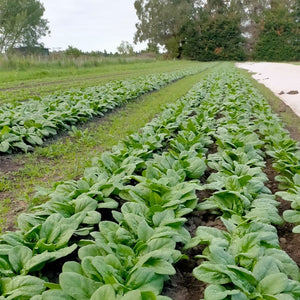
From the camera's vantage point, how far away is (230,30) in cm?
4353

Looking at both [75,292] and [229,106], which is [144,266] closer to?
[75,292]

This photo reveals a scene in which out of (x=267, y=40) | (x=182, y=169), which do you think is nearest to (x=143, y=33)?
(x=267, y=40)

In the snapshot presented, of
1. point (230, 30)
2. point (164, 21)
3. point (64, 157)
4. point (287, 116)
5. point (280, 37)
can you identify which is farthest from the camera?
point (164, 21)

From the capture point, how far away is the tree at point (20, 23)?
4388 centimetres

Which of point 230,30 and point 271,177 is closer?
point 271,177

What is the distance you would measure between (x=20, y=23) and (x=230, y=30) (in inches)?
1105

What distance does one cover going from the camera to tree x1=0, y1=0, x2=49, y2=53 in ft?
144

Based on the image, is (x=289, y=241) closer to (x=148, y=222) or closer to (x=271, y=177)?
(x=148, y=222)

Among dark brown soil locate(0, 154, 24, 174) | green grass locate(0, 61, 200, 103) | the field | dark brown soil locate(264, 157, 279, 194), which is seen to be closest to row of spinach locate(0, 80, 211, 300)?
the field

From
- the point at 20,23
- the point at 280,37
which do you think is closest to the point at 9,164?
the point at 280,37

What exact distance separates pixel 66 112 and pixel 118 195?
10.1 feet

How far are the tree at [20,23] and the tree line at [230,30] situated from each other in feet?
57.3

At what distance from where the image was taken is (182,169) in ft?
9.34

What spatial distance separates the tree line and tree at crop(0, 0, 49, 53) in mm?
17454
